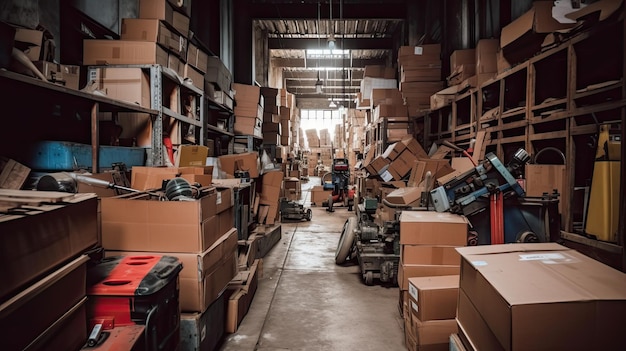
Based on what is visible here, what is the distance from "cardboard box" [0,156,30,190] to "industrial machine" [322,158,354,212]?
7517 millimetres

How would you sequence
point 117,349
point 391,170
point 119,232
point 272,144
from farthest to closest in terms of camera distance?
1. point 272,144
2. point 391,170
3. point 119,232
4. point 117,349

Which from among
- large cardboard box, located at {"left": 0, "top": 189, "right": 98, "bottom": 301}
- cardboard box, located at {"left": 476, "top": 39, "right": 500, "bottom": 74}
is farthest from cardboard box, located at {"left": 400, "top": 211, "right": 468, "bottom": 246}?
cardboard box, located at {"left": 476, "top": 39, "right": 500, "bottom": 74}

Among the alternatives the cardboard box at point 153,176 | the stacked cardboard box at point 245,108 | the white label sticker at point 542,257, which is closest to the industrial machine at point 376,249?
the cardboard box at point 153,176

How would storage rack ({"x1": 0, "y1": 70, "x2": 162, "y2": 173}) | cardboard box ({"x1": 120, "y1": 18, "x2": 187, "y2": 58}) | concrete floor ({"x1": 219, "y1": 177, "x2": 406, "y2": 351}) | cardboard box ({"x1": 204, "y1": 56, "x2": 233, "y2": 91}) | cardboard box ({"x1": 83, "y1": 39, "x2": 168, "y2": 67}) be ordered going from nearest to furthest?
1. storage rack ({"x1": 0, "y1": 70, "x2": 162, "y2": 173})
2. concrete floor ({"x1": 219, "y1": 177, "x2": 406, "y2": 351})
3. cardboard box ({"x1": 83, "y1": 39, "x2": 168, "y2": 67})
4. cardboard box ({"x1": 120, "y1": 18, "x2": 187, "y2": 58})
5. cardboard box ({"x1": 204, "y1": 56, "x2": 233, "y2": 91})

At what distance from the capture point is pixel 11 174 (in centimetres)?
209

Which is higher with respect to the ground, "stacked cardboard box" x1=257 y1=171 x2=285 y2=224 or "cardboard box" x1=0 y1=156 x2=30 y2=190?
"cardboard box" x1=0 y1=156 x2=30 y2=190

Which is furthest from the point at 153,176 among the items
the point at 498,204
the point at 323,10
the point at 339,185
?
the point at 339,185

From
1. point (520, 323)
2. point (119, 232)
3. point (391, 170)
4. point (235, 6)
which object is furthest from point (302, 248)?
point (235, 6)

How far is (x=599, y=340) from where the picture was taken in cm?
112

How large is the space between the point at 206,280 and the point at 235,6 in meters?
7.67

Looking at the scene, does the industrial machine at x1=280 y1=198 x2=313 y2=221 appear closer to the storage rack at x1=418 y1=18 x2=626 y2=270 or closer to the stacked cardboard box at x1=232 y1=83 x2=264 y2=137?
the stacked cardboard box at x1=232 y1=83 x2=264 y2=137

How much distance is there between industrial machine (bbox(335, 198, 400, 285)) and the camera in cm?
378

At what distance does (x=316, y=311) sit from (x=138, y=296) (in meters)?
2.02

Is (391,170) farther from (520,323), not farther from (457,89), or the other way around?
(520,323)
